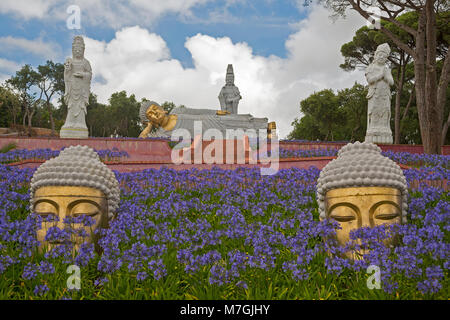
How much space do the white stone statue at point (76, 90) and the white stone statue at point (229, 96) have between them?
296 inches

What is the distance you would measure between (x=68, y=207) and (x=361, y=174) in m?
2.97

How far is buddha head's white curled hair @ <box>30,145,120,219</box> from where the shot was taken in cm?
408

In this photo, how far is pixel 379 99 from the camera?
53.0ft

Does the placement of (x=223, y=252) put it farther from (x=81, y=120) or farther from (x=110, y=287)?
(x=81, y=120)

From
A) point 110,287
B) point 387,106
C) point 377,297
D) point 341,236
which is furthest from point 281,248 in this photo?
point 387,106

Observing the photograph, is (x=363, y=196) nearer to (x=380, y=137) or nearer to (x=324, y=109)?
(x=380, y=137)

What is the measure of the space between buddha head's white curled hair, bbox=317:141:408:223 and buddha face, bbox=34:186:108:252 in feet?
7.91

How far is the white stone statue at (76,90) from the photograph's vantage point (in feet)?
53.9

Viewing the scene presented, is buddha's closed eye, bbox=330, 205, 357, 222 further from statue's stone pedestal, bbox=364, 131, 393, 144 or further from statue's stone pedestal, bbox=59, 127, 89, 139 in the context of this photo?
statue's stone pedestal, bbox=59, 127, 89, 139

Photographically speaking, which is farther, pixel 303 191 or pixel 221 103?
pixel 221 103

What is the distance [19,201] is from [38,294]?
10.1ft

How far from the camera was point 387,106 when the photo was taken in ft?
53.3
